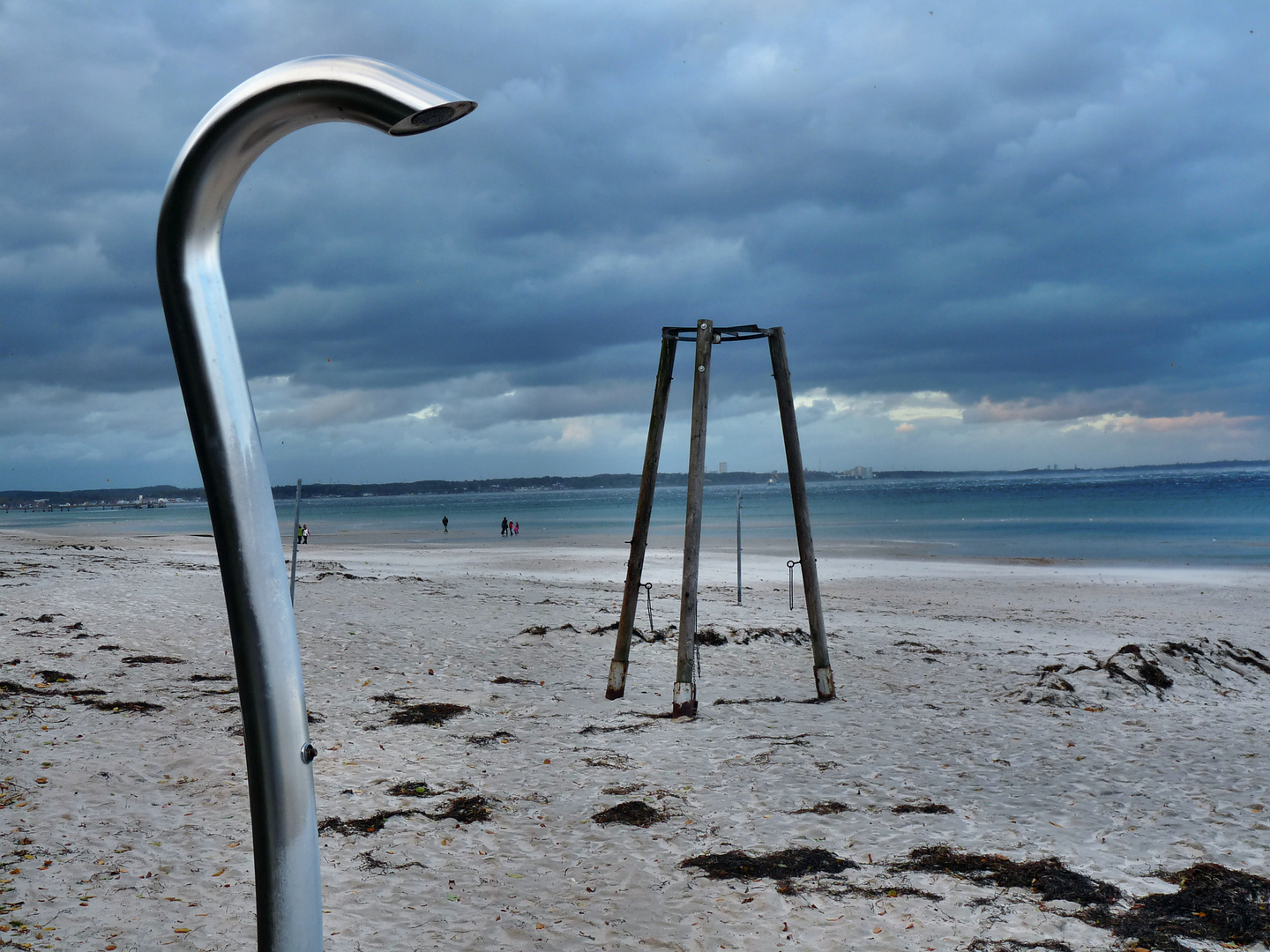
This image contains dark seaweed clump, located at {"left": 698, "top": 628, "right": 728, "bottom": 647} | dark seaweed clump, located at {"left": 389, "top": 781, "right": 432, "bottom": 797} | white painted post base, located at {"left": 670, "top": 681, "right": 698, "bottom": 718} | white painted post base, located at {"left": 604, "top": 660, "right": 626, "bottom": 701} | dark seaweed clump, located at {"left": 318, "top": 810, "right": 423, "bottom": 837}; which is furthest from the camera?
dark seaweed clump, located at {"left": 698, "top": 628, "right": 728, "bottom": 647}

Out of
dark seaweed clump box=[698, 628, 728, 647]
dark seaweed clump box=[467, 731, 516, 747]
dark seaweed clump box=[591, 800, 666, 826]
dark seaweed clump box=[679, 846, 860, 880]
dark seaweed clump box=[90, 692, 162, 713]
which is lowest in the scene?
dark seaweed clump box=[679, 846, 860, 880]

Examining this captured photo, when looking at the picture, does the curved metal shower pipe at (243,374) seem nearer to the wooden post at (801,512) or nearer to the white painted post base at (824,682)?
the wooden post at (801,512)

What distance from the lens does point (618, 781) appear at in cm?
639

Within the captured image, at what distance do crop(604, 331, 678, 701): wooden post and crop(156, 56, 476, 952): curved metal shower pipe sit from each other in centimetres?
719

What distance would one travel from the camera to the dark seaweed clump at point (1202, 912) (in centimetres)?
410

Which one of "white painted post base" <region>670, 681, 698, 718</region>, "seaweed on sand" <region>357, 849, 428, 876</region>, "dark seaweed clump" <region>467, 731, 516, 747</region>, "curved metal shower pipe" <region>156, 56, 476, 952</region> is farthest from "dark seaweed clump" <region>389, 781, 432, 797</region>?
"curved metal shower pipe" <region>156, 56, 476, 952</region>

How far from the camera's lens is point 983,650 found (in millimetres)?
11812

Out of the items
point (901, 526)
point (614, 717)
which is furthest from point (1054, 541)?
point (614, 717)

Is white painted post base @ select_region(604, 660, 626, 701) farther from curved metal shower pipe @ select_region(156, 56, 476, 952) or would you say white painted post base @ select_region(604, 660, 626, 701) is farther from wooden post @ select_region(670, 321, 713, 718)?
curved metal shower pipe @ select_region(156, 56, 476, 952)

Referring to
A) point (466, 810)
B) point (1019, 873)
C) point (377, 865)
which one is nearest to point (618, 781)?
point (466, 810)

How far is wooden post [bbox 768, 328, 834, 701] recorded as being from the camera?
336 inches

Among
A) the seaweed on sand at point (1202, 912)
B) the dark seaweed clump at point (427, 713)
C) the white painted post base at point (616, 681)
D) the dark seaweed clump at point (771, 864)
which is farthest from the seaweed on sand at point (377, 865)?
the white painted post base at point (616, 681)

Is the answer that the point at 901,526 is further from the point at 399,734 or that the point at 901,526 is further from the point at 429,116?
the point at 429,116

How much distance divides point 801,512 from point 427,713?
13.4ft
